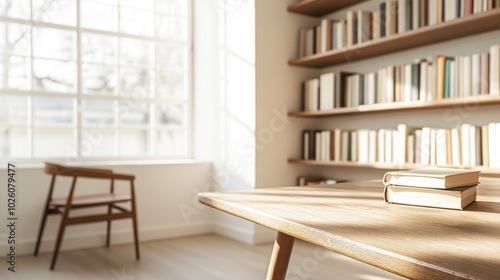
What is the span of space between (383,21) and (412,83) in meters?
0.54

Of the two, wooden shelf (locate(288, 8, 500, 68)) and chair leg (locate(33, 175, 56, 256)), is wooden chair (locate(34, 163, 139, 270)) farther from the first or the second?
wooden shelf (locate(288, 8, 500, 68))

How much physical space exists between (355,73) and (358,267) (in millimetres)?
1623

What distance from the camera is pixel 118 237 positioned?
11.7ft

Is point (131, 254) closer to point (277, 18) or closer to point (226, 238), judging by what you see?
point (226, 238)

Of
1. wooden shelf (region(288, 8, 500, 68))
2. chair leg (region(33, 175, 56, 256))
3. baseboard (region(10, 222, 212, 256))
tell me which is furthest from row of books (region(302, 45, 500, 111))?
chair leg (region(33, 175, 56, 256))

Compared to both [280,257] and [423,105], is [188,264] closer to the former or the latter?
[280,257]

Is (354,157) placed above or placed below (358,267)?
above

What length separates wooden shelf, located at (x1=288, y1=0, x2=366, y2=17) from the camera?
361 centimetres

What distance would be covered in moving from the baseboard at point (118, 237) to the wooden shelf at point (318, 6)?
2130 millimetres

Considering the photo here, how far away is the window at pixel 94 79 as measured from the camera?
11.4 ft

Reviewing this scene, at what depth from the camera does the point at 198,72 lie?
4250 millimetres

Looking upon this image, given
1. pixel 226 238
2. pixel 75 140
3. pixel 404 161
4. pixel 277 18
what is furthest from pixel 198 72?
pixel 404 161

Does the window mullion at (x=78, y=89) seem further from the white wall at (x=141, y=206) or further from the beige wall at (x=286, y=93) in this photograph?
the beige wall at (x=286, y=93)

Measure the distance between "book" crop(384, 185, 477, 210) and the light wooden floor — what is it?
163 centimetres
